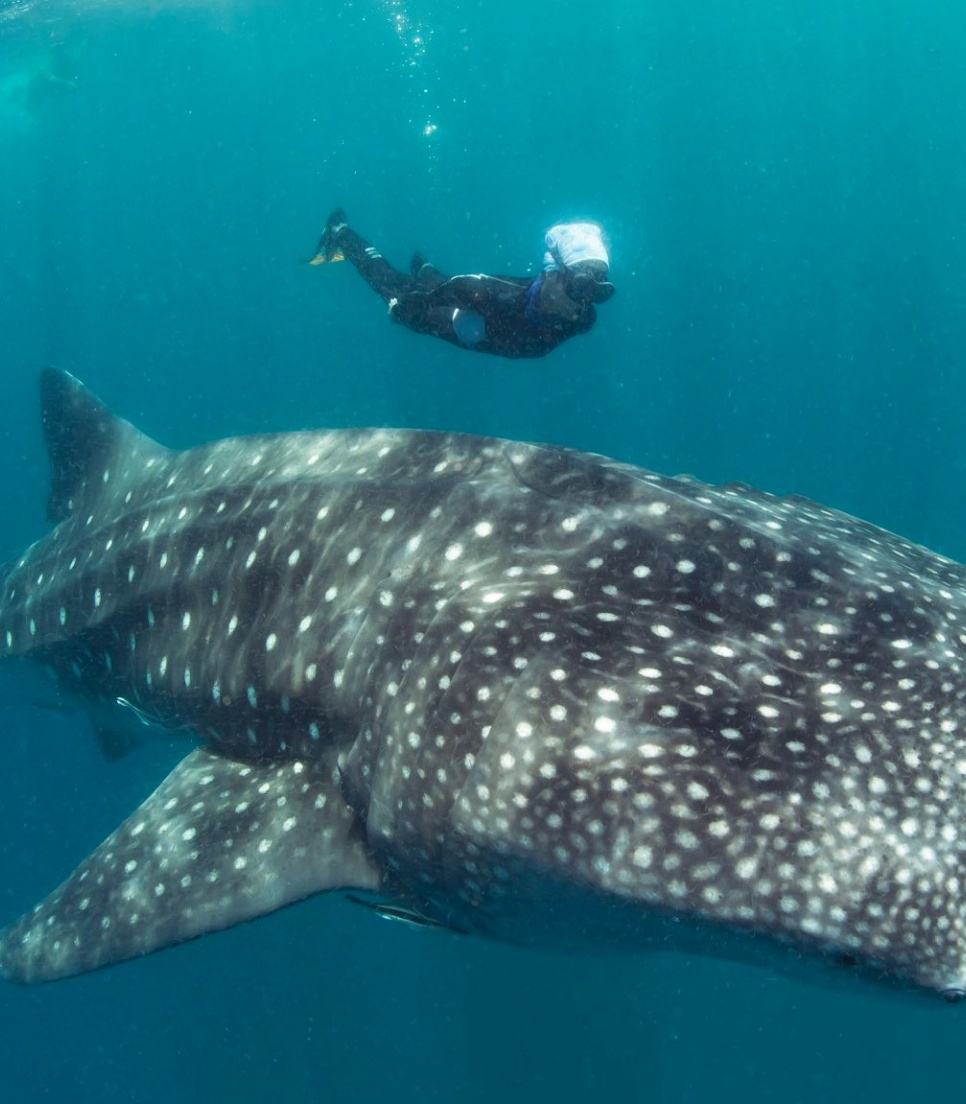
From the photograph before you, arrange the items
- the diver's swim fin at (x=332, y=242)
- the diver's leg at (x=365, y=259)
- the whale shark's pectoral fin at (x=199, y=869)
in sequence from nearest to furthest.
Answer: the whale shark's pectoral fin at (x=199, y=869)
the diver's leg at (x=365, y=259)
the diver's swim fin at (x=332, y=242)

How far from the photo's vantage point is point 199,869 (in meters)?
4.89

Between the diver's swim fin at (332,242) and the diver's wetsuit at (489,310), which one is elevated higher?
the diver's swim fin at (332,242)

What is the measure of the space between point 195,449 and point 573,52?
56111 millimetres

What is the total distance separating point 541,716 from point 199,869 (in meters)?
2.49

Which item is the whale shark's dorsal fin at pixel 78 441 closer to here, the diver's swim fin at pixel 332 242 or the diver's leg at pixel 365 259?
the diver's leg at pixel 365 259

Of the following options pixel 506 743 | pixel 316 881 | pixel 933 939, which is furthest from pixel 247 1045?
pixel 933 939

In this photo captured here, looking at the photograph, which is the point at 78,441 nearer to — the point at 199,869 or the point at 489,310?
the point at 199,869

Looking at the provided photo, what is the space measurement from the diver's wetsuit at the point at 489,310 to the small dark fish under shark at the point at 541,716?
5.99 meters

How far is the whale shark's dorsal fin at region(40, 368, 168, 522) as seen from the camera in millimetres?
8250

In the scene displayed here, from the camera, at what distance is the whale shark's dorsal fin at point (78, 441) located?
27.1 feet

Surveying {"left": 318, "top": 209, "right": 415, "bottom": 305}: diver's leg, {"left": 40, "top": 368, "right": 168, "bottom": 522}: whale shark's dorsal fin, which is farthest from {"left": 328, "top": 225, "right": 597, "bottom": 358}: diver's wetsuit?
{"left": 40, "top": 368, "right": 168, "bottom": 522}: whale shark's dorsal fin

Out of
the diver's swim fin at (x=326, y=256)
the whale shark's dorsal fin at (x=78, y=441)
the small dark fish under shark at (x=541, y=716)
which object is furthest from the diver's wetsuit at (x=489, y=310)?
the small dark fish under shark at (x=541, y=716)

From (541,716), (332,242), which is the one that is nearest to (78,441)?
(541,716)

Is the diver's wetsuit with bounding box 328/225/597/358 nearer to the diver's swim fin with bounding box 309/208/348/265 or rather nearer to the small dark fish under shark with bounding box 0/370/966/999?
the diver's swim fin with bounding box 309/208/348/265
